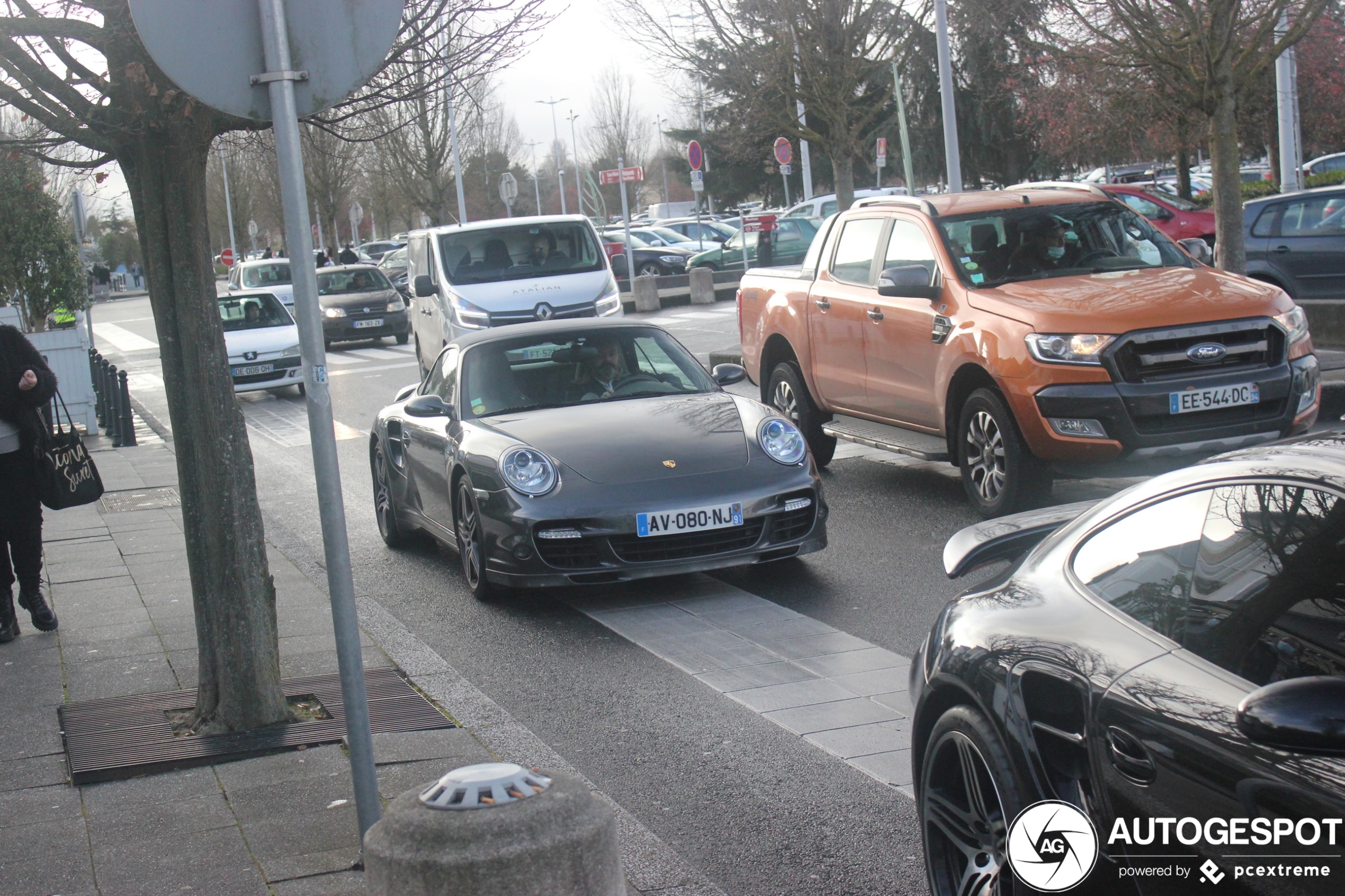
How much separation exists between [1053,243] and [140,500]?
7.42m

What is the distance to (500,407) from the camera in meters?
8.19

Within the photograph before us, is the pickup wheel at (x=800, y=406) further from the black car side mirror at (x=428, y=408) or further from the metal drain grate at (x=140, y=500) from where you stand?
the metal drain grate at (x=140, y=500)

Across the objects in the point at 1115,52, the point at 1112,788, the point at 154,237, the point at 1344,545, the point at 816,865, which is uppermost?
the point at 1115,52

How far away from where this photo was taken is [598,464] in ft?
23.9

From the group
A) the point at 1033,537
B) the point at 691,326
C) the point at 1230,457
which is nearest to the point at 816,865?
the point at 1033,537

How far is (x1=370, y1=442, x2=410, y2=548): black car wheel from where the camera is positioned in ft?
30.2

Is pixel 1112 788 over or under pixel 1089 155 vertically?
under

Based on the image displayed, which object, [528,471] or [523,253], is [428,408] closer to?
[528,471]

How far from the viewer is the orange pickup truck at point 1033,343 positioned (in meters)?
7.95

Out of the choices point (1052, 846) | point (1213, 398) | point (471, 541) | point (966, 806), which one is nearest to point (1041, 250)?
point (1213, 398)

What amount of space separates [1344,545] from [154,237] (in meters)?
4.06

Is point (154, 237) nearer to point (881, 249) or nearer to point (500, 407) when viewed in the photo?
point (500, 407)

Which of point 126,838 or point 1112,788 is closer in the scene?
point 1112,788

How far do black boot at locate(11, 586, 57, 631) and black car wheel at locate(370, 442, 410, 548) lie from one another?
2588mm
